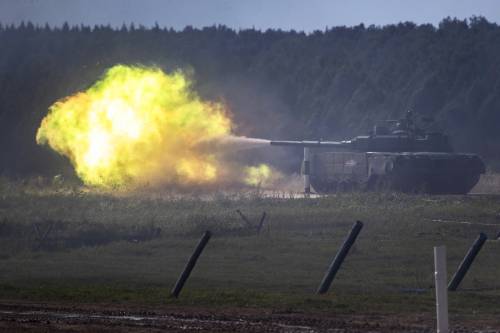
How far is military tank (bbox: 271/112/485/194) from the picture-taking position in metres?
56.7

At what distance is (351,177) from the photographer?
60750 millimetres

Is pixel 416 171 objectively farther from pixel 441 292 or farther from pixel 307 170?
pixel 441 292

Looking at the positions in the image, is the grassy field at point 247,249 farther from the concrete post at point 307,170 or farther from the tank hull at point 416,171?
the concrete post at point 307,170

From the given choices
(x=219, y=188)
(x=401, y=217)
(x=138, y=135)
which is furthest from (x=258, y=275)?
(x=219, y=188)

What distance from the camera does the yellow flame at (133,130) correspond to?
5738cm

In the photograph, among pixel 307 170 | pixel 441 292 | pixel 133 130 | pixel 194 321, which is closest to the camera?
pixel 441 292

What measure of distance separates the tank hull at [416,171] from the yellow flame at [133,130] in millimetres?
7590

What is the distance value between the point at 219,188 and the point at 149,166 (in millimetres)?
5107

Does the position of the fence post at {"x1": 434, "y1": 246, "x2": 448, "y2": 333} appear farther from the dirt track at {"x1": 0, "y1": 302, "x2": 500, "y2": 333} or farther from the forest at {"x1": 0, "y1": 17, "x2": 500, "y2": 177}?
the forest at {"x1": 0, "y1": 17, "x2": 500, "y2": 177}

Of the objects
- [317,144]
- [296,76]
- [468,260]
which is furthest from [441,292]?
[296,76]

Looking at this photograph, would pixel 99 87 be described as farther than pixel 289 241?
Yes

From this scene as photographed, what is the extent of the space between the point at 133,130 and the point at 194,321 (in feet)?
131

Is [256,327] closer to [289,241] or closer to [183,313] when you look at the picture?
[183,313]

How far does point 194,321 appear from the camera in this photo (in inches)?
731
